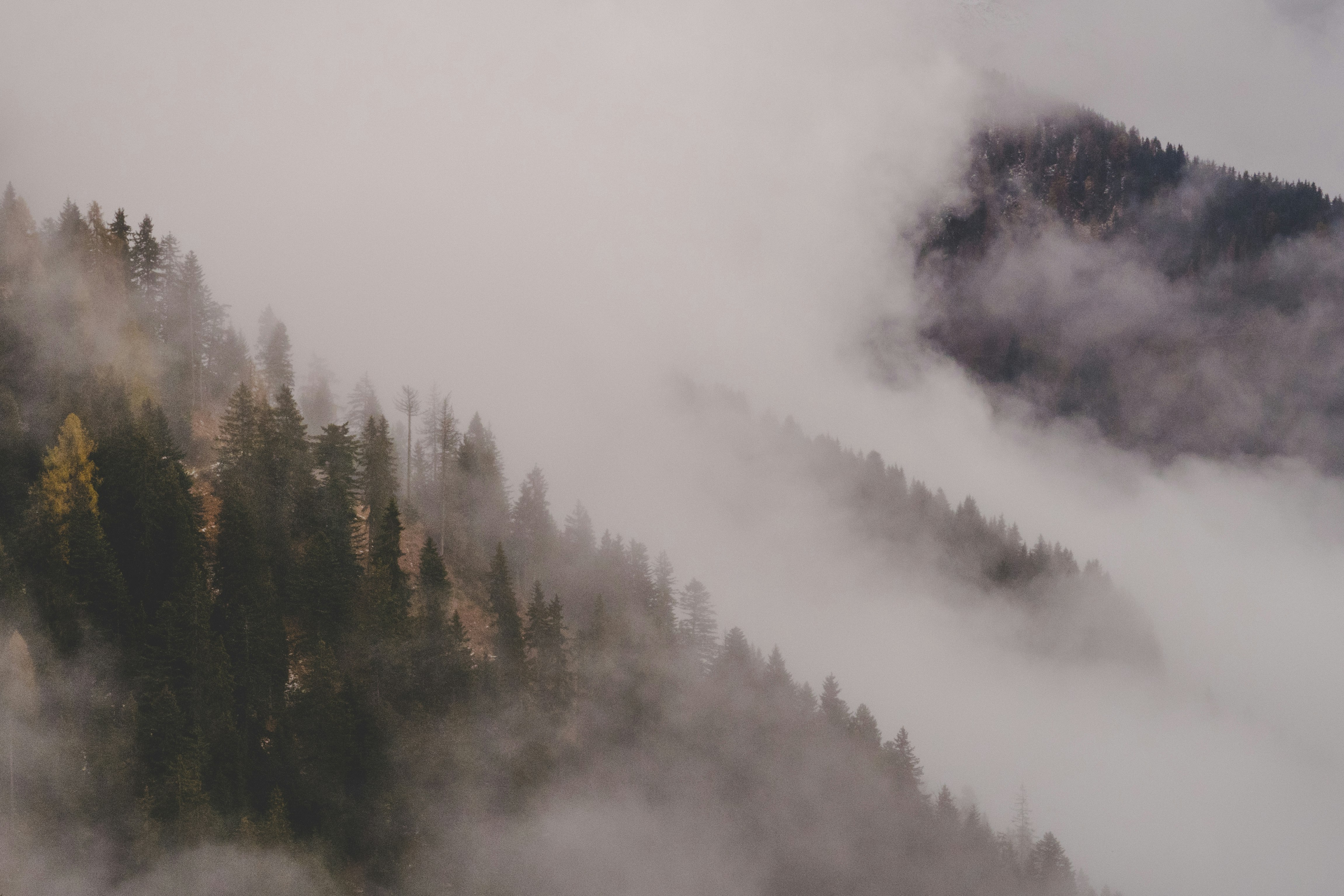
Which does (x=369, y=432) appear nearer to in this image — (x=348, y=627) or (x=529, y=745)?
(x=348, y=627)

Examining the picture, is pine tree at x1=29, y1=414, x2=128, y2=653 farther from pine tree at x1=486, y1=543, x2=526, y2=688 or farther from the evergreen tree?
the evergreen tree

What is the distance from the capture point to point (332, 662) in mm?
60531

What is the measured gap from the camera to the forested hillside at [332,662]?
169 ft

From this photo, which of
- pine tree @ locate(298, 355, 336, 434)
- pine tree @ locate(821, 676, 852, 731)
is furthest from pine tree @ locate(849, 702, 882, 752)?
pine tree @ locate(298, 355, 336, 434)

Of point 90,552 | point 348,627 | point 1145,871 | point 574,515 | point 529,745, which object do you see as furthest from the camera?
point 1145,871

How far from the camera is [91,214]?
7856 cm

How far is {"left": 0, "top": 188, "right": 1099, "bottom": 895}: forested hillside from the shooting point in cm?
5162

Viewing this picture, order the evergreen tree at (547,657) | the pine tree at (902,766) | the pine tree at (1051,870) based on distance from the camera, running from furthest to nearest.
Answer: the pine tree at (1051,870)
the pine tree at (902,766)
the evergreen tree at (547,657)

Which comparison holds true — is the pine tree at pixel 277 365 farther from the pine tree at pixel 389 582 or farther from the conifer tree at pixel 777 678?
the conifer tree at pixel 777 678

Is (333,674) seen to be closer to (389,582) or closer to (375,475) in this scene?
(389,582)

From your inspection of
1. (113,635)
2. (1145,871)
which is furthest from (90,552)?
(1145,871)

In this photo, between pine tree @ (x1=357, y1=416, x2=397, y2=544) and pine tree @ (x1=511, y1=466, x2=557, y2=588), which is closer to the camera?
pine tree @ (x1=357, y1=416, x2=397, y2=544)

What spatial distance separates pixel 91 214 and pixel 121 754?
4937cm

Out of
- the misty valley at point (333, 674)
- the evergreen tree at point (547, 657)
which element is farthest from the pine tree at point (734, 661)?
the evergreen tree at point (547, 657)
